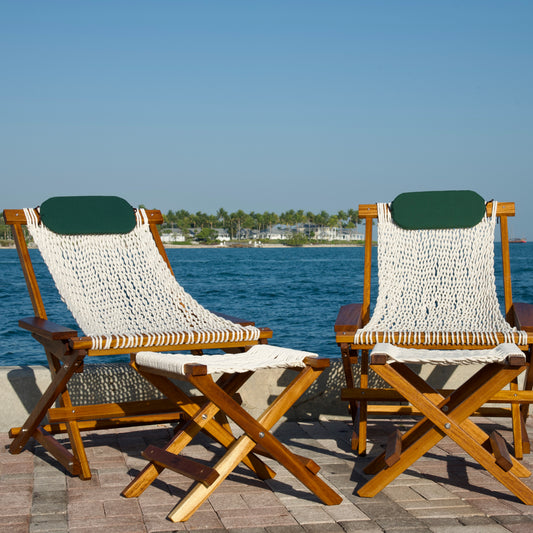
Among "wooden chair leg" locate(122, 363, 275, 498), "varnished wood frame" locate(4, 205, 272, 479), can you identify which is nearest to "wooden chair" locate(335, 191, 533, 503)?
"wooden chair leg" locate(122, 363, 275, 498)

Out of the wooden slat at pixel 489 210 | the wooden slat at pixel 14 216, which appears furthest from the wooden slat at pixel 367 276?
the wooden slat at pixel 14 216

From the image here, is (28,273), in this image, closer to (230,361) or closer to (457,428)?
(230,361)

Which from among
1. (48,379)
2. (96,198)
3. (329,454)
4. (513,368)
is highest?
(96,198)

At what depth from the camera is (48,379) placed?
343cm

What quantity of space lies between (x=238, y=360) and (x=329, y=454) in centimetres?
75

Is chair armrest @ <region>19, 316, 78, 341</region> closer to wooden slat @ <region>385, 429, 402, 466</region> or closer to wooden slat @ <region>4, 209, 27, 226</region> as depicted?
wooden slat @ <region>4, 209, 27, 226</region>

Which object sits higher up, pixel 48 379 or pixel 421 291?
pixel 421 291

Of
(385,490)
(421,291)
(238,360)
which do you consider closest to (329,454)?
(385,490)

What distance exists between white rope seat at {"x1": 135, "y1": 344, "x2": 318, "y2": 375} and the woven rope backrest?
0.73 m

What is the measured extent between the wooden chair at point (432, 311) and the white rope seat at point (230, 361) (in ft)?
0.91

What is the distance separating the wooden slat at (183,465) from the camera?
2.19 m

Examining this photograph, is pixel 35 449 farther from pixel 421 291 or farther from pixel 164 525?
pixel 421 291

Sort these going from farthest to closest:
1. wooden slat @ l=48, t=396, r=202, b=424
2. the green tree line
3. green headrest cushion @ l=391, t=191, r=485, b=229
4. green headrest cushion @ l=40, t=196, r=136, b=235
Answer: the green tree line
green headrest cushion @ l=391, t=191, r=485, b=229
green headrest cushion @ l=40, t=196, r=136, b=235
wooden slat @ l=48, t=396, r=202, b=424

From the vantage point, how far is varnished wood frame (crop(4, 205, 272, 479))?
2.60 m
